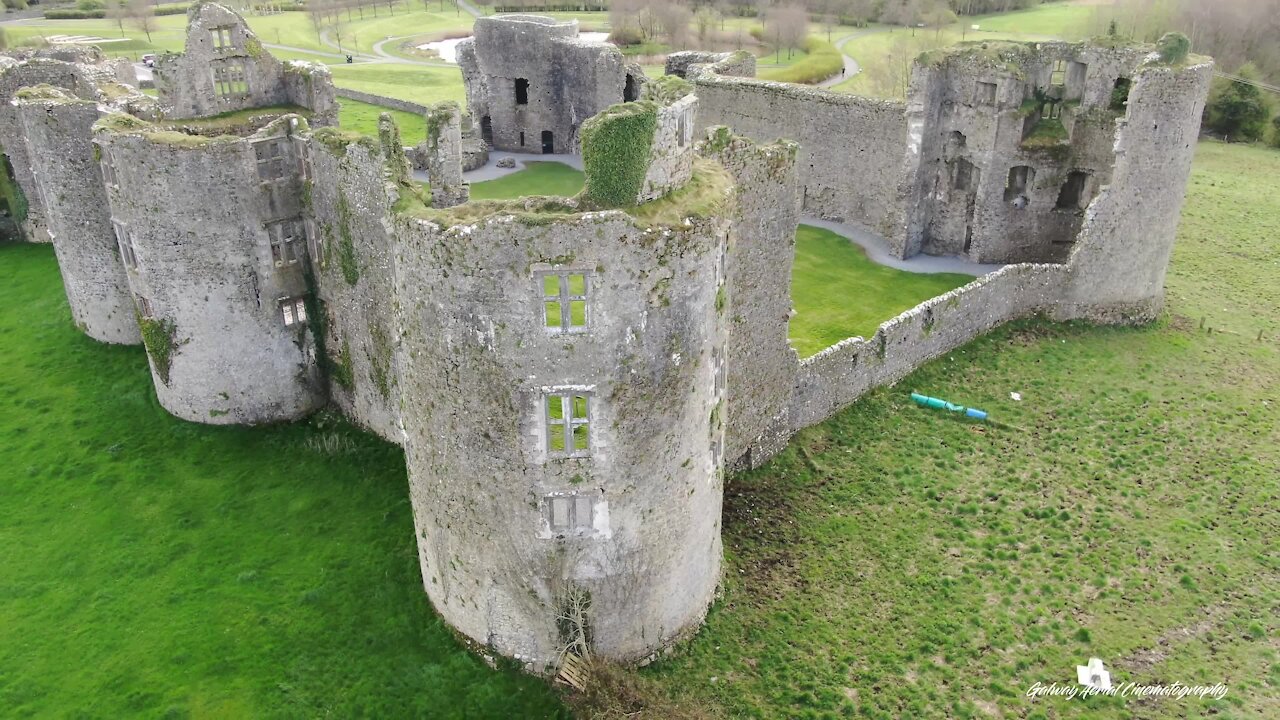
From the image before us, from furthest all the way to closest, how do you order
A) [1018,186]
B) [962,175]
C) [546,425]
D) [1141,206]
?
[962,175]
[1018,186]
[1141,206]
[546,425]

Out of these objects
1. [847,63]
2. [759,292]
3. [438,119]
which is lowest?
[847,63]

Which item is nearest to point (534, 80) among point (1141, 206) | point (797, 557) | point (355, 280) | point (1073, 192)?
point (1073, 192)

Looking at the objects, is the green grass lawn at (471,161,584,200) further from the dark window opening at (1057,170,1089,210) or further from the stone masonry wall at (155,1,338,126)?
the dark window opening at (1057,170,1089,210)

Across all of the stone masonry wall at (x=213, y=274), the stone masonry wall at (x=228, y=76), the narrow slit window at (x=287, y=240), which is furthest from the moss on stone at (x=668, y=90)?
the stone masonry wall at (x=228, y=76)

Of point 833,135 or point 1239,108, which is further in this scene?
point 1239,108

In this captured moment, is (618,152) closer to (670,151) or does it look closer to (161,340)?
(670,151)

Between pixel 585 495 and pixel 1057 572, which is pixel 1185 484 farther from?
pixel 585 495
